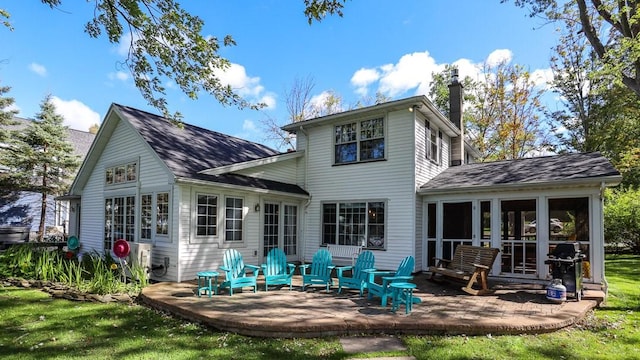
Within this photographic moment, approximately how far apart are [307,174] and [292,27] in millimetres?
6654

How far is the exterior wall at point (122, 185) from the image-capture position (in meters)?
9.45

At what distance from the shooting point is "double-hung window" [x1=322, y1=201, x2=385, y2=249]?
11.0 metres

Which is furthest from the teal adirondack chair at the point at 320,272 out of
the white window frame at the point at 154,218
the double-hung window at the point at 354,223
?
the white window frame at the point at 154,218

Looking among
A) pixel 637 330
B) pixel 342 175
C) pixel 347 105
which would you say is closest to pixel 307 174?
pixel 342 175

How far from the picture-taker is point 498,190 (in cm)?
949

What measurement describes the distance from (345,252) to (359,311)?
4962 millimetres

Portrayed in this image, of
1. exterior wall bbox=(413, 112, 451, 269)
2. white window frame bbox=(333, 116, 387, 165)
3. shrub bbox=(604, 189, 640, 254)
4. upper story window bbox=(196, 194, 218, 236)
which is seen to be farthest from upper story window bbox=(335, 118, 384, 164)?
shrub bbox=(604, 189, 640, 254)

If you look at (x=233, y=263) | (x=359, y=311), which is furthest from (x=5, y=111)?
(x=359, y=311)

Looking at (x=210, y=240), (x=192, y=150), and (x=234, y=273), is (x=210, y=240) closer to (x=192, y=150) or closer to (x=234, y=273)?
(x=234, y=273)

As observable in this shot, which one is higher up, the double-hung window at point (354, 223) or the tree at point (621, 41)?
the tree at point (621, 41)

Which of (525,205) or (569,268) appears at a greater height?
(525,205)

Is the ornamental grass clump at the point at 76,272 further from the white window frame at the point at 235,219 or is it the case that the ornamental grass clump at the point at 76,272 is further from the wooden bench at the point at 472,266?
the wooden bench at the point at 472,266

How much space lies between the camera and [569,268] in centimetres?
730

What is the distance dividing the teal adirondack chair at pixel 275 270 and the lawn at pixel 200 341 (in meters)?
2.30
